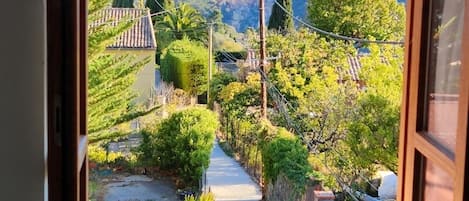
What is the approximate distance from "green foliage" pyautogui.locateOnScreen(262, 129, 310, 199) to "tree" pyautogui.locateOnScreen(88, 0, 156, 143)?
1.05 meters

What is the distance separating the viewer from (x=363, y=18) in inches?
165

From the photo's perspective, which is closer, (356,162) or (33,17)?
(33,17)

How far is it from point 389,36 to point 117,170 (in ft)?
7.87

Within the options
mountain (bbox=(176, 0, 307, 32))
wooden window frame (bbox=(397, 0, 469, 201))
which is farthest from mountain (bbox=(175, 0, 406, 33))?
wooden window frame (bbox=(397, 0, 469, 201))

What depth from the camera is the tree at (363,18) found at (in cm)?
416

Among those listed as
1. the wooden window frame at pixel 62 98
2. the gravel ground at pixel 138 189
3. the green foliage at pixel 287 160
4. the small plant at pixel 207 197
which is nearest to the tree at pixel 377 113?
the green foliage at pixel 287 160

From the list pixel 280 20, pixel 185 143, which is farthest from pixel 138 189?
pixel 280 20

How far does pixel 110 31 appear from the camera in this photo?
181 inches

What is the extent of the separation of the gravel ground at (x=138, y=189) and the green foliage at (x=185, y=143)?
0.15m

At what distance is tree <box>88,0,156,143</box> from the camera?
4.57 meters

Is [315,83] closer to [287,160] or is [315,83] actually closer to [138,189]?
[287,160]

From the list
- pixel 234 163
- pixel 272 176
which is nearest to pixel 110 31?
pixel 234 163

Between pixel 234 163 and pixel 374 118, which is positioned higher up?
pixel 374 118

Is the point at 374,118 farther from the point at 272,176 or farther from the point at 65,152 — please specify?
the point at 65,152
